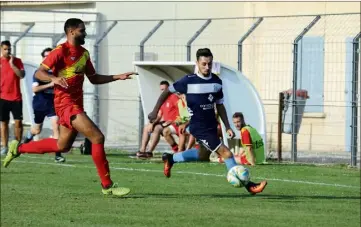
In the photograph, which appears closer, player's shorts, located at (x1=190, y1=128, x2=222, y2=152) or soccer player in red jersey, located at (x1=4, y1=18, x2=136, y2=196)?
soccer player in red jersey, located at (x1=4, y1=18, x2=136, y2=196)

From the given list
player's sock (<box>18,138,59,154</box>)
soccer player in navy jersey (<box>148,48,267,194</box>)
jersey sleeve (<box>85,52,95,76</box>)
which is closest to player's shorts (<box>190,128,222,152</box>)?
soccer player in navy jersey (<box>148,48,267,194</box>)

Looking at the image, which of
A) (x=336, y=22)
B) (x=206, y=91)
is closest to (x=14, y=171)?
(x=206, y=91)

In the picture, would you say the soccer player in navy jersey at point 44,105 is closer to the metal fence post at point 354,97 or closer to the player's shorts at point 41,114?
the player's shorts at point 41,114

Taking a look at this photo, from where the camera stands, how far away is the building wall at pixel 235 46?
2272cm

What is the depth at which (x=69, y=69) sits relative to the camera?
13.1 m

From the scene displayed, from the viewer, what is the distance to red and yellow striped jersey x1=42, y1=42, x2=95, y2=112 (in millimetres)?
13057

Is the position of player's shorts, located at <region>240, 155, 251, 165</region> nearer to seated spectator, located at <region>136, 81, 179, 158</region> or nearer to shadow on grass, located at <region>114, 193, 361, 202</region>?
seated spectator, located at <region>136, 81, 179, 158</region>

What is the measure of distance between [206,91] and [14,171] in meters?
4.41

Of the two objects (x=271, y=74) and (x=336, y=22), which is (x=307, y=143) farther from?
(x=336, y=22)

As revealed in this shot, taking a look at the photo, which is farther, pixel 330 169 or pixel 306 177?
pixel 330 169

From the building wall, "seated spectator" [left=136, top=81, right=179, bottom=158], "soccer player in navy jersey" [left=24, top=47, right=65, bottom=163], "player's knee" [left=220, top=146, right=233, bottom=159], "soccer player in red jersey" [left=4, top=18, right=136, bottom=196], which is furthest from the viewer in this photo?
the building wall

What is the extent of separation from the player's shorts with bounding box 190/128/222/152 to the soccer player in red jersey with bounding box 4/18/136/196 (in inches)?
54.8

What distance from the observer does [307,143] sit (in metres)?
22.2

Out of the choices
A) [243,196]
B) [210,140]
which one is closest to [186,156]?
[210,140]
